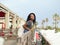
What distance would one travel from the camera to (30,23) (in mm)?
8812

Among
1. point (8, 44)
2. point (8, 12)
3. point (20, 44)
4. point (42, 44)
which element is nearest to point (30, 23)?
point (8, 44)

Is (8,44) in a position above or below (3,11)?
below

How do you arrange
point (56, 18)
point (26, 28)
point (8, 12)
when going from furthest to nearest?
1. point (56, 18)
2. point (8, 12)
3. point (26, 28)

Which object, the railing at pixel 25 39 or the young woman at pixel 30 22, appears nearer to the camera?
the railing at pixel 25 39

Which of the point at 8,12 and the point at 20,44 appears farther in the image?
the point at 8,12

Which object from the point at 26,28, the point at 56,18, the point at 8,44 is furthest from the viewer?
the point at 56,18

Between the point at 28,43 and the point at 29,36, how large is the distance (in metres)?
0.18

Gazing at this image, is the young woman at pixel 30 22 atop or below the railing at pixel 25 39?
atop

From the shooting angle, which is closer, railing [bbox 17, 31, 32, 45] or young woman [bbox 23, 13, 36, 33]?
railing [bbox 17, 31, 32, 45]

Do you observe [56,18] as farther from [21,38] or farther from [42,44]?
[21,38]

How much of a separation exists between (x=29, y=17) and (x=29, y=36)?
1.44m

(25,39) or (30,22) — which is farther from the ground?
(30,22)

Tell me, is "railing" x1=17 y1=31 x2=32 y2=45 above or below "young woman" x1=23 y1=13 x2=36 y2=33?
below

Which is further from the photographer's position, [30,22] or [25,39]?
[30,22]
